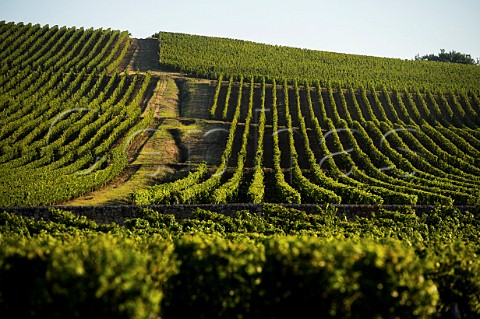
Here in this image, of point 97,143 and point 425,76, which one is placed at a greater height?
point 425,76

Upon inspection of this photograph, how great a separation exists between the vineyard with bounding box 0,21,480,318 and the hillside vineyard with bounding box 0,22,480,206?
0.29 metres

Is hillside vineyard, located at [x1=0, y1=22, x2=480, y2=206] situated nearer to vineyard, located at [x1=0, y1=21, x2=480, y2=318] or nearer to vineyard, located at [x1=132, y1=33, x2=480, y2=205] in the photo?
vineyard, located at [x1=132, y1=33, x2=480, y2=205]

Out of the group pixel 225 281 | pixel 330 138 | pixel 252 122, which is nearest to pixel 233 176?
pixel 330 138

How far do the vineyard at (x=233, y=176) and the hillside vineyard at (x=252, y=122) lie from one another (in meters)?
0.29

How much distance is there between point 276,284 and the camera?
509 inches

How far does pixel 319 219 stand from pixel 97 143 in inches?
1182

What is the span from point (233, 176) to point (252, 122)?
20778 mm

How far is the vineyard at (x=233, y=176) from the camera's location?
1217 centimetres

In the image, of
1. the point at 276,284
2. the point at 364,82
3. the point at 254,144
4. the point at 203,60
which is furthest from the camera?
the point at 203,60

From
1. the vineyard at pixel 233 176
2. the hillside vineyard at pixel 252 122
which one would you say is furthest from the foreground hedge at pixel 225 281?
the hillside vineyard at pixel 252 122

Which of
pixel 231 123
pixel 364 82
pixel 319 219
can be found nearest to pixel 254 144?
pixel 231 123

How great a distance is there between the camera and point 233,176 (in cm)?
4731

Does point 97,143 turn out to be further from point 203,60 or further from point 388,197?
point 203,60

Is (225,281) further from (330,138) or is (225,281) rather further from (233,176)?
(330,138)
